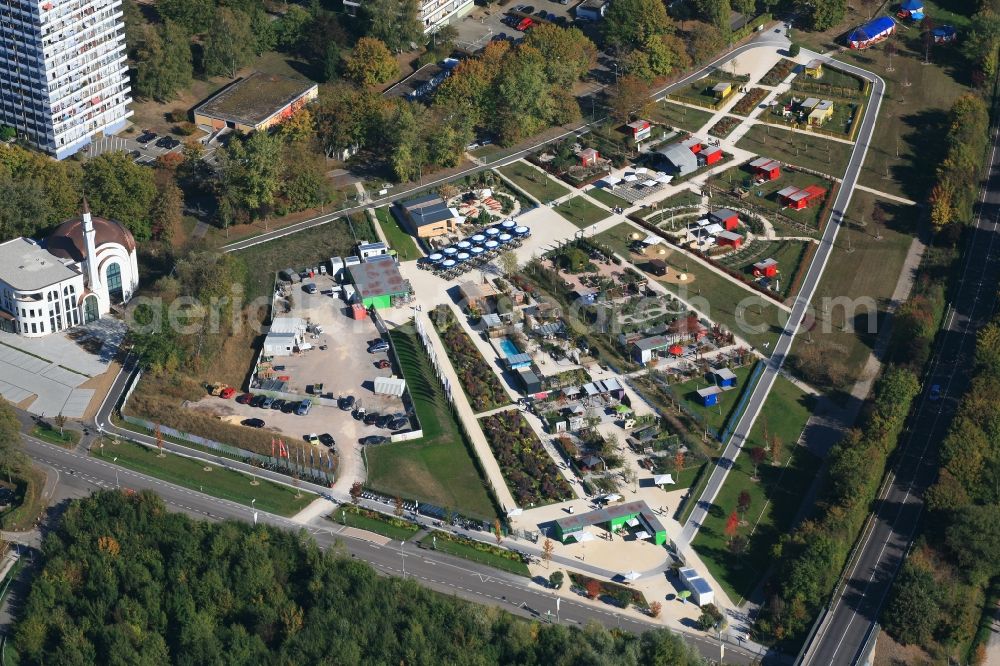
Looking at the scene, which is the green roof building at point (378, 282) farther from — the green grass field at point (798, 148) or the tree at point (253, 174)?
the green grass field at point (798, 148)

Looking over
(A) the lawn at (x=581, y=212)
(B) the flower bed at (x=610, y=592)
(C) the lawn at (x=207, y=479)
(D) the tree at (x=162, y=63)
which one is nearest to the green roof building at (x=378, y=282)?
(A) the lawn at (x=581, y=212)

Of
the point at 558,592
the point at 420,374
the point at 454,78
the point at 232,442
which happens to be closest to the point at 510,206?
the point at 454,78

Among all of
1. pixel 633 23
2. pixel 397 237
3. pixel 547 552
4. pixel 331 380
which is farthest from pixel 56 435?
pixel 633 23

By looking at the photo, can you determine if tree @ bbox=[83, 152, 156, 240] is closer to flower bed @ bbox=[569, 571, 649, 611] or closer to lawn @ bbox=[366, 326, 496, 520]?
lawn @ bbox=[366, 326, 496, 520]

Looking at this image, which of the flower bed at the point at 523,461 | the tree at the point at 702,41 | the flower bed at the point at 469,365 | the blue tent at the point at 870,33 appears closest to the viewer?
the flower bed at the point at 523,461

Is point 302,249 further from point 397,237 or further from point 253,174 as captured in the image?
point 397,237
